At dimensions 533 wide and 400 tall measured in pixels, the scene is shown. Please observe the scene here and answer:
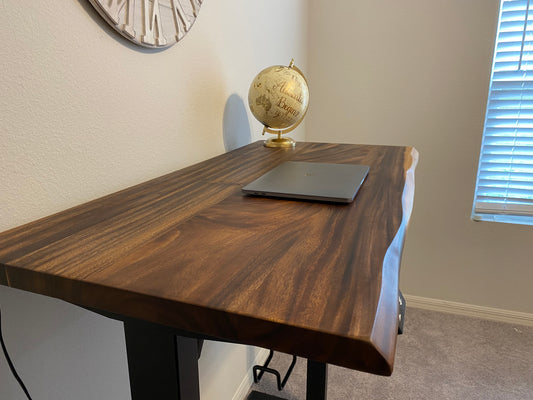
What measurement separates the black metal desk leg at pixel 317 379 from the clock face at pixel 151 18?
2.95 ft

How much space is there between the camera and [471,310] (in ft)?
6.47

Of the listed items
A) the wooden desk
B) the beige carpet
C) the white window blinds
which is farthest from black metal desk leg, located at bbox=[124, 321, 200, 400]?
the white window blinds

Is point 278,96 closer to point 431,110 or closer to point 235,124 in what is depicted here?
point 235,124

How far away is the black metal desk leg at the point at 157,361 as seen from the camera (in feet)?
1.45

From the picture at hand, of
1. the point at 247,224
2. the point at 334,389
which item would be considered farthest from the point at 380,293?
the point at 334,389

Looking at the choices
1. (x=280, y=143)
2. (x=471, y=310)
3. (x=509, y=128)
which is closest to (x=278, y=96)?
(x=280, y=143)

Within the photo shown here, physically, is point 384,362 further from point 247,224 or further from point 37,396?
point 37,396

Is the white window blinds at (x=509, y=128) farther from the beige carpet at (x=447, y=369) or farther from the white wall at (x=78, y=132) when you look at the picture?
the white wall at (x=78, y=132)

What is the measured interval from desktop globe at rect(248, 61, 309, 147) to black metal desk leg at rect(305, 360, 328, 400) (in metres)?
0.69

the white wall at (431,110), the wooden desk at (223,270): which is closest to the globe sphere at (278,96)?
the wooden desk at (223,270)

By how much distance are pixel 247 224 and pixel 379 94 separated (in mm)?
1598

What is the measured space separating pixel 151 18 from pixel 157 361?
0.64 metres

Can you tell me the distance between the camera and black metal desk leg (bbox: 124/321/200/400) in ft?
1.45

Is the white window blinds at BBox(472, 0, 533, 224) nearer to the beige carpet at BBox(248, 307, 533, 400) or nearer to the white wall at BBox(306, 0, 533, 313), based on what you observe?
the white wall at BBox(306, 0, 533, 313)
